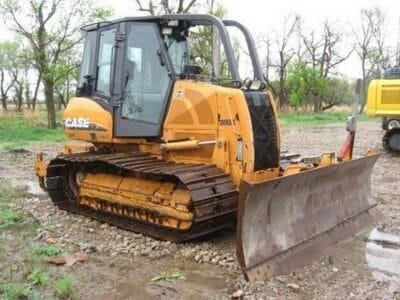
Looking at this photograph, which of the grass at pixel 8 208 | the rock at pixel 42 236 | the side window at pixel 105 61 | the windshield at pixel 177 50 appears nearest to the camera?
the rock at pixel 42 236

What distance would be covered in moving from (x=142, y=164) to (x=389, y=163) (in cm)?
710

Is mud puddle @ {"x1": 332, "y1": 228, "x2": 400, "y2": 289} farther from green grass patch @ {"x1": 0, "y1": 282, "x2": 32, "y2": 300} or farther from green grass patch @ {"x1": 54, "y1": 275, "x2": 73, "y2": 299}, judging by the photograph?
green grass patch @ {"x1": 0, "y1": 282, "x2": 32, "y2": 300}

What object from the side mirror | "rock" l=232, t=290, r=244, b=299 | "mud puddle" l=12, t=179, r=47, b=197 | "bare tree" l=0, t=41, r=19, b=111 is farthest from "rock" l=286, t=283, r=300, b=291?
"bare tree" l=0, t=41, r=19, b=111

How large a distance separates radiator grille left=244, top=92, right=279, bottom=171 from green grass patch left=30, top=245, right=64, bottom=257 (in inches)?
88.3

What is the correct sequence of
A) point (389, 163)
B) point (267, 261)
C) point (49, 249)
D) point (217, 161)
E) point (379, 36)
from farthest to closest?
point (379, 36), point (389, 163), point (217, 161), point (49, 249), point (267, 261)

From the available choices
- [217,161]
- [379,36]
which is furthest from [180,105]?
[379,36]

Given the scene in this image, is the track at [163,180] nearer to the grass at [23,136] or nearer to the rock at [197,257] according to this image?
the rock at [197,257]

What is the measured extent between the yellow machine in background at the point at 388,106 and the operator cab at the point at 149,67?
7150mm

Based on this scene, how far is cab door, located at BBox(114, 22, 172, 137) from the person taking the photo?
245 inches

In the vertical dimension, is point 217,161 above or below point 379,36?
below

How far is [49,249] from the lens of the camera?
539 centimetres

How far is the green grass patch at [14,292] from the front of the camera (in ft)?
13.6

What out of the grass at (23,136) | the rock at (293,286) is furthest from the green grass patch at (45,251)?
the grass at (23,136)

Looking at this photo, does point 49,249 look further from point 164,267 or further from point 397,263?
point 397,263
